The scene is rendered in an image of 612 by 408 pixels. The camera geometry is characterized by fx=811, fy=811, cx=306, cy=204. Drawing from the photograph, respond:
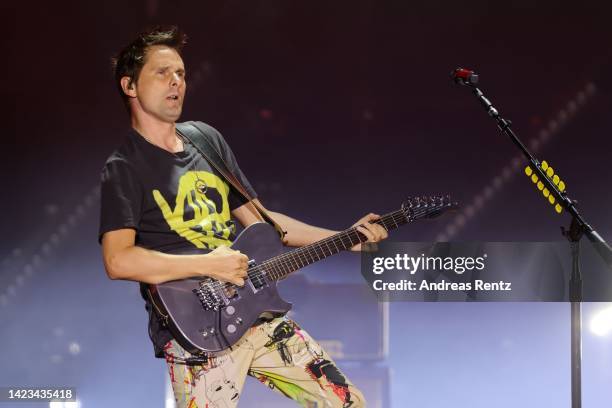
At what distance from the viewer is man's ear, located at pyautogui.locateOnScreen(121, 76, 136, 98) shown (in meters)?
3.25

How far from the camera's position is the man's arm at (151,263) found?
2.95 metres

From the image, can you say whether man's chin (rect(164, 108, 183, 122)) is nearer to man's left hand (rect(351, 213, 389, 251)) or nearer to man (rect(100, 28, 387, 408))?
man (rect(100, 28, 387, 408))

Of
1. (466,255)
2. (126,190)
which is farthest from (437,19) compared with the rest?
(126,190)

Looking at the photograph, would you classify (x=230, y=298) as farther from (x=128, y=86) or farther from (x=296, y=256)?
(x=128, y=86)

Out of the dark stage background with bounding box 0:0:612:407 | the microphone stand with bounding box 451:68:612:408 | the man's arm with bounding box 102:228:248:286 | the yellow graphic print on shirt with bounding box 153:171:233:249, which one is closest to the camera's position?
the man's arm with bounding box 102:228:248:286

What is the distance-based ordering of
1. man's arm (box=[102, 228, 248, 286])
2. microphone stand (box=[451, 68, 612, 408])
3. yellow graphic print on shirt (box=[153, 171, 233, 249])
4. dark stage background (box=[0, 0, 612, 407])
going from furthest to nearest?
dark stage background (box=[0, 0, 612, 407]) < microphone stand (box=[451, 68, 612, 408]) < yellow graphic print on shirt (box=[153, 171, 233, 249]) < man's arm (box=[102, 228, 248, 286])

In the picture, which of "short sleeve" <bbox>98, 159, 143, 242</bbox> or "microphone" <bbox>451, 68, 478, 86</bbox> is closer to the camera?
"short sleeve" <bbox>98, 159, 143, 242</bbox>

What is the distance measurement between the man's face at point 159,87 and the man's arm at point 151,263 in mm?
524

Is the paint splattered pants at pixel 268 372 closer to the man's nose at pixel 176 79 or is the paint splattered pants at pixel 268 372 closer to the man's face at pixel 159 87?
the man's face at pixel 159 87

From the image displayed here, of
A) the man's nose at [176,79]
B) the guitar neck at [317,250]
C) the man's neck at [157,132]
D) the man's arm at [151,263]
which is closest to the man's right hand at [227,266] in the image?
the man's arm at [151,263]

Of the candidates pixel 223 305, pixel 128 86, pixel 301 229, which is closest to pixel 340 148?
pixel 301 229

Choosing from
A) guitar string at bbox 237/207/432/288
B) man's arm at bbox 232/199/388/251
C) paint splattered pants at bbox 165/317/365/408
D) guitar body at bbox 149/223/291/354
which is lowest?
paint splattered pants at bbox 165/317/365/408

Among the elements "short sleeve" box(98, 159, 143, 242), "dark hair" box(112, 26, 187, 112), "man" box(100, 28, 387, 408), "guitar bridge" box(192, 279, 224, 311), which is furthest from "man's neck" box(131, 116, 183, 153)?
"guitar bridge" box(192, 279, 224, 311)

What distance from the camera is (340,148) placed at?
457 cm
